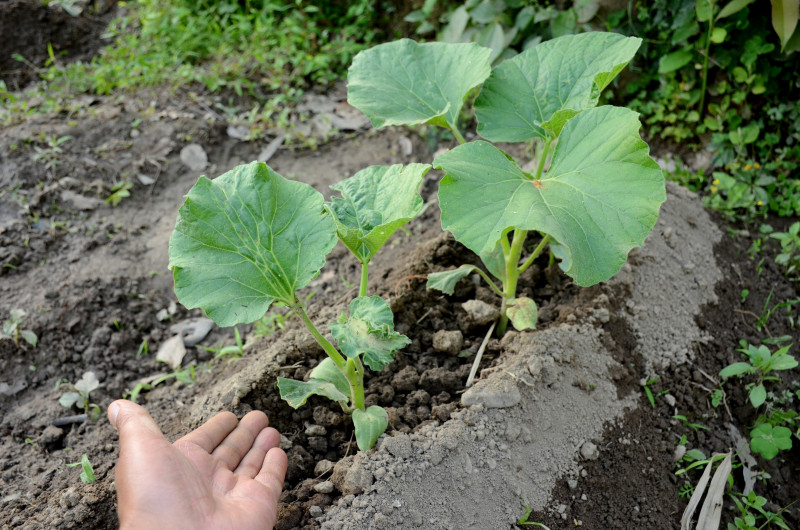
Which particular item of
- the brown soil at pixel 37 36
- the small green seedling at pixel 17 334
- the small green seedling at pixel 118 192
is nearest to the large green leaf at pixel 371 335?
the small green seedling at pixel 17 334

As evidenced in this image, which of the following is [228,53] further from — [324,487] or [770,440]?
[770,440]

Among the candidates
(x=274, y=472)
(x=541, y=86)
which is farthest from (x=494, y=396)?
(x=541, y=86)

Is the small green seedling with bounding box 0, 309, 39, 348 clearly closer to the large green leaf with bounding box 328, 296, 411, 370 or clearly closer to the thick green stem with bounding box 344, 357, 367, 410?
the thick green stem with bounding box 344, 357, 367, 410

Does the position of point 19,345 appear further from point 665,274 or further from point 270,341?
point 665,274

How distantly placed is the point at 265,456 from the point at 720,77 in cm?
294

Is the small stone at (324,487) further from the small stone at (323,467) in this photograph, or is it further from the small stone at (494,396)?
the small stone at (494,396)

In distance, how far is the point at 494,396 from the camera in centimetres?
203

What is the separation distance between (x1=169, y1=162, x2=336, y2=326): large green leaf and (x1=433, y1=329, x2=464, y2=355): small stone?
0.65 meters

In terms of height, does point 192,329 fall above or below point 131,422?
below

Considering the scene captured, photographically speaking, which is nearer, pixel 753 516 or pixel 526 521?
pixel 526 521

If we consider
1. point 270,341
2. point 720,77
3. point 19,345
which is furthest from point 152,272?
point 720,77

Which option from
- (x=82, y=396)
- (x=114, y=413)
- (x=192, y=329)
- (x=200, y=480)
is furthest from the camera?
(x=192, y=329)

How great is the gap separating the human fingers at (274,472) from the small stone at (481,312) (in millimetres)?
861

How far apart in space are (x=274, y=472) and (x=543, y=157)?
133cm
